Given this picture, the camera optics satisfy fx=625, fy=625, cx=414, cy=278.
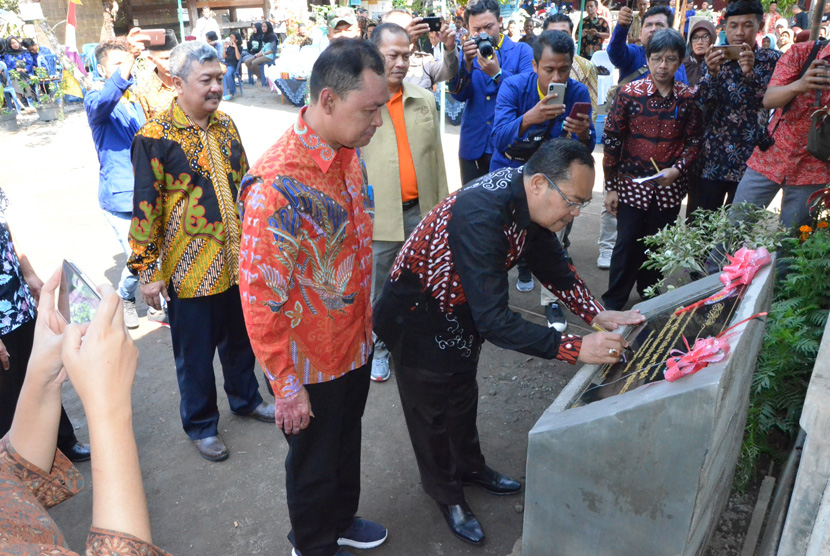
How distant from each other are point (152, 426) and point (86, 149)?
8.15m

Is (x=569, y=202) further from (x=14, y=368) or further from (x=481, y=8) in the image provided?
(x=481, y=8)

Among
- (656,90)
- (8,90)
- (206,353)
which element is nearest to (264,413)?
(206,353)

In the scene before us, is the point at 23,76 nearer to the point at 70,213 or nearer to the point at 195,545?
the point at 70,213

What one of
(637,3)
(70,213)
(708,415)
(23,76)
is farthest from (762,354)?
(23,76)

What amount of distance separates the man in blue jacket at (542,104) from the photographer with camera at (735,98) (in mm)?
724

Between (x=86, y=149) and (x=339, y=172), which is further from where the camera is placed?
(x=86, y=149)

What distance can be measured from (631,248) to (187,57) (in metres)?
2.78

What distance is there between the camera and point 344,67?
6.08 feet

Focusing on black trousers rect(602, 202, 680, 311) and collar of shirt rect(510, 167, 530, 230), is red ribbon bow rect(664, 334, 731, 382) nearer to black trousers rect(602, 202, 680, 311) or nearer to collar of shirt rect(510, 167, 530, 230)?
collar of shirt rect(510, 167, 530, 230)

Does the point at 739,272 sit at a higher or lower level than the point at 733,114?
lower

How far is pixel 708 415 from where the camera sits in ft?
5.05

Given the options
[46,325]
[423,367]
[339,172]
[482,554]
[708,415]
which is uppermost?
[339,172]

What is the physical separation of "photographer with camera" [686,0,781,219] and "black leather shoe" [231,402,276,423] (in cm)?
298

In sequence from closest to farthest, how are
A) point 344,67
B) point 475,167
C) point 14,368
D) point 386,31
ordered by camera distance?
point 344,67
point 14,368
point 386,31
point 475,167
